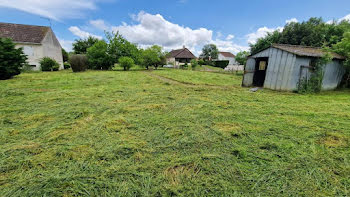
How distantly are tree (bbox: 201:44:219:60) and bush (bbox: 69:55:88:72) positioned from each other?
36620 mm

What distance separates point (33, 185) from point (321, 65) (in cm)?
1012

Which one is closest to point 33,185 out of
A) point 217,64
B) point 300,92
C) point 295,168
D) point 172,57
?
point 295,168

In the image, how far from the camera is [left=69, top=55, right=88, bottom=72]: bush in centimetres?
1606

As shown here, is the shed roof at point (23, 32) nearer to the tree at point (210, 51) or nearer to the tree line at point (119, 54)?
the tree line at point (119, 54)

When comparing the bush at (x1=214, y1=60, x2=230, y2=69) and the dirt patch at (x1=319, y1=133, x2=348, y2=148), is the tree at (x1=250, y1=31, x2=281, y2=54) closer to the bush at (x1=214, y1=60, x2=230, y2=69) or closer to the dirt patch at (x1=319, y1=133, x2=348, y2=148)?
the bush at (x1=214, y1=60, x2=230, y2=69)

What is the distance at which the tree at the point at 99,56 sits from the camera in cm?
1986

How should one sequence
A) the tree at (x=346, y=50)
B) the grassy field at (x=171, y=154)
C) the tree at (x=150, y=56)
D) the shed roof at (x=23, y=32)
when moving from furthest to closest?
the tree at (x=150, y=56), the shed roof at (x=23, y=32), the tree at (x=346, y=50), the grassy field at (x=171, y=154)

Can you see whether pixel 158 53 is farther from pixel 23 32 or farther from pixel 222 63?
pixel 23 32

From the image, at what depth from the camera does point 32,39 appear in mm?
17438

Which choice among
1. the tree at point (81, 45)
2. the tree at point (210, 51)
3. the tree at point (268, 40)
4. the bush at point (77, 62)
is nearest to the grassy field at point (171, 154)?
the bush at point (77, 62)

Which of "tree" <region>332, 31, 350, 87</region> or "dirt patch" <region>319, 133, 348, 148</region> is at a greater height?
"tree" <region>332, 31, 350, 87</region>

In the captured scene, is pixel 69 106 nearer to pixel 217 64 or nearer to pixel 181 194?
pixel 181 194

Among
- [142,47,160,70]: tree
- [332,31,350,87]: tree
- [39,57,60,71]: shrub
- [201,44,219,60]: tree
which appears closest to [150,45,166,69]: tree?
[142,47,160,70]: tree

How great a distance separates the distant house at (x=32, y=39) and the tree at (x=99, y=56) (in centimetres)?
486
